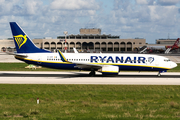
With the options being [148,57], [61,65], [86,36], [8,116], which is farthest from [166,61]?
[86,36]

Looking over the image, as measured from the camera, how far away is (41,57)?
41.5 metres

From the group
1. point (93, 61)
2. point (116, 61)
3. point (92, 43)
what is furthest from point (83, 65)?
point (92, 43)

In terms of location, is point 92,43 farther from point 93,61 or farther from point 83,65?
point 83,65

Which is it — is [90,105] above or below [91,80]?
below

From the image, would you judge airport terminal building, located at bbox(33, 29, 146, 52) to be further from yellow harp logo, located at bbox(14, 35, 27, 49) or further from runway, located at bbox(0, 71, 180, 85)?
runway, located at bbox(0, 71, 180, 85)

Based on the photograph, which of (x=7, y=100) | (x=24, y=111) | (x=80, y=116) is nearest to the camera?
(x=80, y=116)

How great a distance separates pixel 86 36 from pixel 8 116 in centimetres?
18554

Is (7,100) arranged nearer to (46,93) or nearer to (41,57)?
(46,93)

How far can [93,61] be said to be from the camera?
40250mm

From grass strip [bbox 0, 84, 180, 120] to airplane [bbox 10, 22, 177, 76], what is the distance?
13341 mm

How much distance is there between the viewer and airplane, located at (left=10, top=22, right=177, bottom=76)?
1551 inches

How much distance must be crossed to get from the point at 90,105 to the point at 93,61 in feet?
71.3

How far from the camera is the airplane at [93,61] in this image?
39.4 m

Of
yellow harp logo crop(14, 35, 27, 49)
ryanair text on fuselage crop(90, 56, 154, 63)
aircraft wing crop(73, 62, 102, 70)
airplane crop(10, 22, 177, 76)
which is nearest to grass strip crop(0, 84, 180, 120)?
aircraft wing crop(73, 62, 102, 70)
